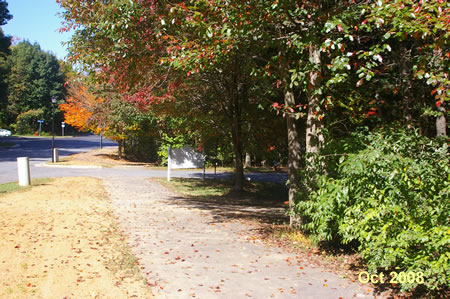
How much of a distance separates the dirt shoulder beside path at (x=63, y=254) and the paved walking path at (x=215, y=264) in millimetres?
357

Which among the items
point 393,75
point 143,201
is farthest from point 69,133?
point 393,75

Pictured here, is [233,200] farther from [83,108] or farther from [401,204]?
[83,108]

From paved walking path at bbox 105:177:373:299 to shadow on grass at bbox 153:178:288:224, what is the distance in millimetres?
1684

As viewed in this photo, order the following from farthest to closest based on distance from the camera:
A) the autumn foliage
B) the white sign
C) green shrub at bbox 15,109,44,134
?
green shrub at bbox 15,109,44,134 → the autumn foliage → the white sign

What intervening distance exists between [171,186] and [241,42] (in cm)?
1073

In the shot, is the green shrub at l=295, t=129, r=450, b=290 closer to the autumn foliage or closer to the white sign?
the white sign

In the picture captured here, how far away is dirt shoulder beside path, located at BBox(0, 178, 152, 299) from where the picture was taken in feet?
16.0

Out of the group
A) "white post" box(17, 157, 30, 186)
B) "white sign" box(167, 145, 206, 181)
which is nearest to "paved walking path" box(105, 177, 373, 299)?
"white post" box(17, 157, 30, 186)

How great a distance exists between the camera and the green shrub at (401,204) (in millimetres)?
4598

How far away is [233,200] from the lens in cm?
1551

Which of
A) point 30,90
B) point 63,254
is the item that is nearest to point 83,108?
point 63,254

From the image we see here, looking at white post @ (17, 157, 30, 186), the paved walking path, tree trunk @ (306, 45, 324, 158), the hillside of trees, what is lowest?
the paved walking path

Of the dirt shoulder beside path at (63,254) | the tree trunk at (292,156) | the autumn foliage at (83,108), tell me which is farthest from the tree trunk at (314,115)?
the autumn foliage at (83,108)

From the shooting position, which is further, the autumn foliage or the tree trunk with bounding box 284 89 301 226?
the autumn foliage
